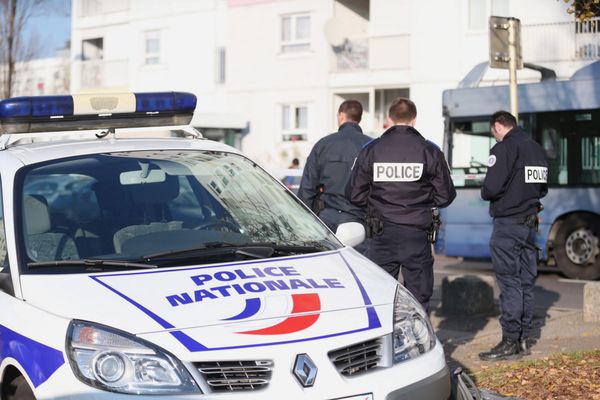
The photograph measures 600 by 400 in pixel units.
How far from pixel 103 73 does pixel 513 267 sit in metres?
34.0

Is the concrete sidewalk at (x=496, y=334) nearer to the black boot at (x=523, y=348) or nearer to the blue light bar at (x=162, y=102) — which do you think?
the black boot at (x=523, y=348)

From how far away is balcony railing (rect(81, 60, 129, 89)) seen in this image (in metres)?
39.5

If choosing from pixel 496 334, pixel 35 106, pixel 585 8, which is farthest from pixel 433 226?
pixel 35 106

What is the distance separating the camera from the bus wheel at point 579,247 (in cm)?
1497

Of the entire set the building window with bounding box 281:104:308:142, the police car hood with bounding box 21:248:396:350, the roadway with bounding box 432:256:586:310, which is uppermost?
the building window with bounding box 281:104:308:142

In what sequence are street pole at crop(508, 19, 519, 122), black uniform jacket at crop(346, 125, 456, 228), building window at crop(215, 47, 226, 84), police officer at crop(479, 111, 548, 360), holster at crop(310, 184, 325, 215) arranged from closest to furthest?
black uniform jacket at crop(346, 125, 456, 228), police officer at crop(479, 111, 548, 360), holster at crop(310, 184, 325, 215), street pole at crop(508, 19, 519, 122), building window at crop(215, 47, 226, 84)

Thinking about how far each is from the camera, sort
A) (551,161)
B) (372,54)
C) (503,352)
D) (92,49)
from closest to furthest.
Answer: (503,352) < (551,161) < (372,54) < (92,49)

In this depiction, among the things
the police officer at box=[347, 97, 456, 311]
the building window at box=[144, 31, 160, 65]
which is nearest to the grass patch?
the police officer at box=[347, 97, 456, 311]

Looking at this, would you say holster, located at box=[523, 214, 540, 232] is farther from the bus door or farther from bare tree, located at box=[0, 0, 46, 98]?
bare tree, located at box=[0, 0, 46, 98]

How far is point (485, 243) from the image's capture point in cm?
1568

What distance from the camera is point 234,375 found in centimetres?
395

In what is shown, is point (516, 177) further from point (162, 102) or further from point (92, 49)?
point (92, 49)

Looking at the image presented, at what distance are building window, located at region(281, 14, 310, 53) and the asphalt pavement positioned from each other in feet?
69.4

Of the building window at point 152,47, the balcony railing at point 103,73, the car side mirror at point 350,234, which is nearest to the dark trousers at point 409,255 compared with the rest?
the car side mirror at point 350,234
